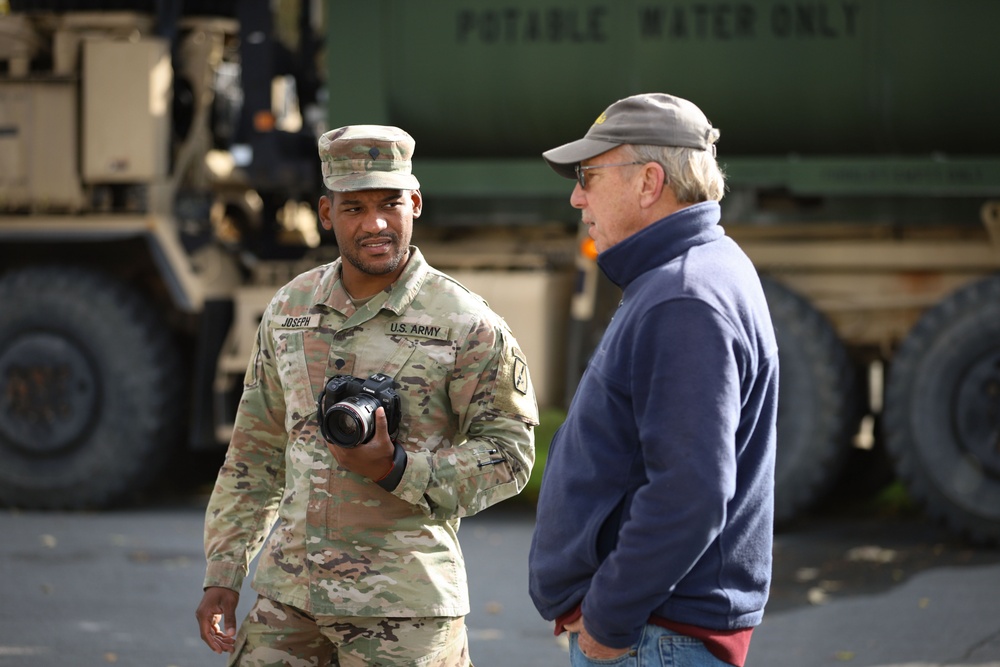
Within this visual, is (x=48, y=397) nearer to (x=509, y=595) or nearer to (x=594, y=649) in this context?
(x=509, y=595)

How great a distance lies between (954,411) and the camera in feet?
25.1

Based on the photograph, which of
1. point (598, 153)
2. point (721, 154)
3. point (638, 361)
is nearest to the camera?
point (638, 361)

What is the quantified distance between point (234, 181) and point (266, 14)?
1.13m

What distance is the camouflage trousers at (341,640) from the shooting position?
3.05 meters

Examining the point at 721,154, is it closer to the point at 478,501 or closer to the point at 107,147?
the point at 107,147

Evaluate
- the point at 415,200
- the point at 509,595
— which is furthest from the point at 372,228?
the point at 509,595

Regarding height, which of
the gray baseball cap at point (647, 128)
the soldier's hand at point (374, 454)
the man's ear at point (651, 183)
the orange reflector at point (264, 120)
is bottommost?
the soldier's hand at point (374, 454)

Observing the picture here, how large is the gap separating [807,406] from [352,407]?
5.38 metres

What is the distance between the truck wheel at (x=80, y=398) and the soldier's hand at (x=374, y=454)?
6.06 m

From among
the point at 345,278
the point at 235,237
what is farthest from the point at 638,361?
the point at 235,237

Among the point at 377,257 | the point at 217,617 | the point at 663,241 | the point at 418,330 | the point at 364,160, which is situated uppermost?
the point at 364,160

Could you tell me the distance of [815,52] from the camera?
801cm

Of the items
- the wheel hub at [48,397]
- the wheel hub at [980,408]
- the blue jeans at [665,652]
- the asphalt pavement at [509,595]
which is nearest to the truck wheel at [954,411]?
the wheel hub at [980,408]

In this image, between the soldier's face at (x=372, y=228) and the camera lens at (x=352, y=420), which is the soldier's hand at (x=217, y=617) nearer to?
the camera lens at (x=352, y=420)
